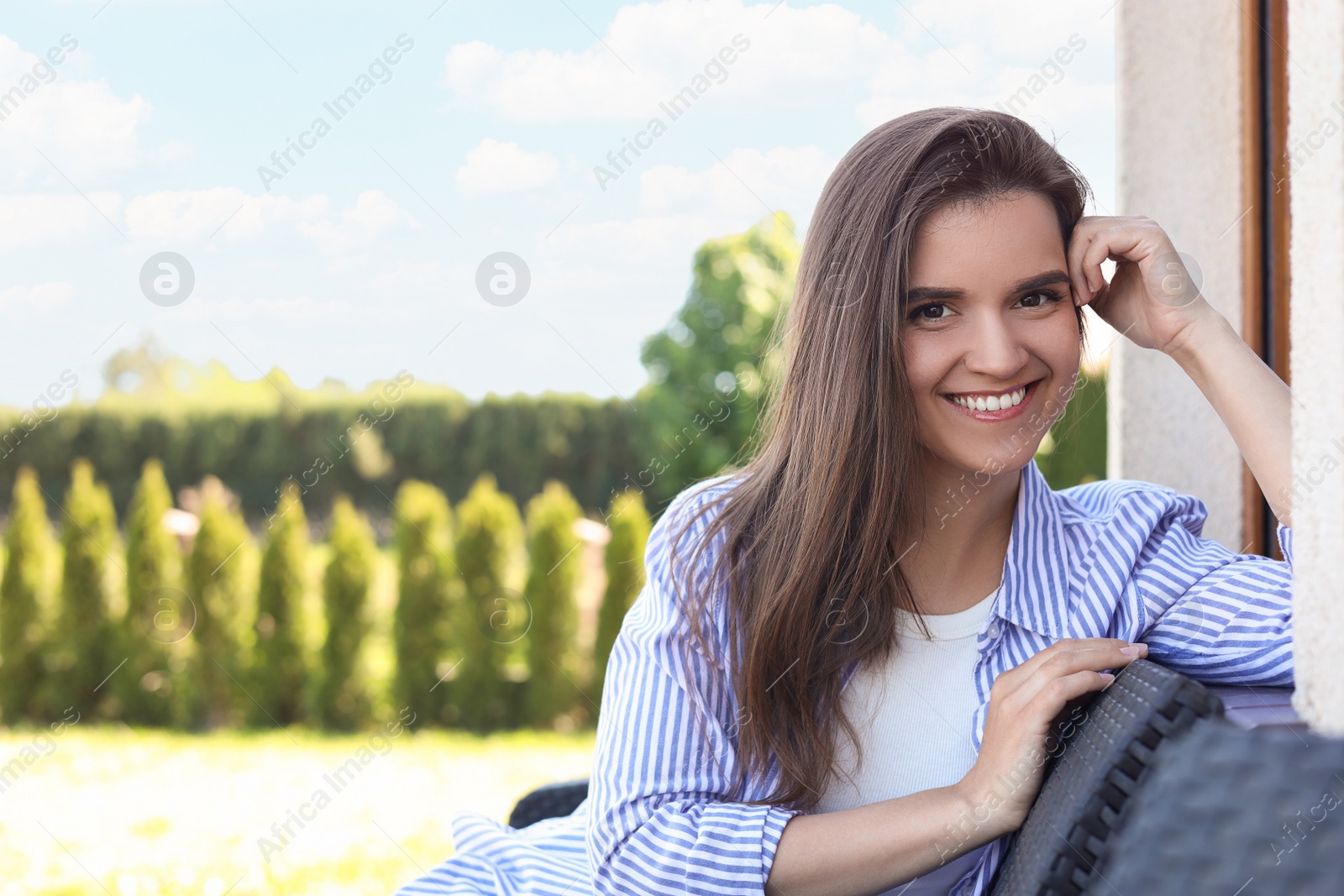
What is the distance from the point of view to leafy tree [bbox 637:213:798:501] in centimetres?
793

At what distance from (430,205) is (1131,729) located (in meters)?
3.65

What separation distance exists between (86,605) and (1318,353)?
26.7ft

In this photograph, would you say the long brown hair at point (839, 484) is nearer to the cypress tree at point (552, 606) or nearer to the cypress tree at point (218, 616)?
the cypress tree at point (552, 606)

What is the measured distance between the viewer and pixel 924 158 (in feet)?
4.91

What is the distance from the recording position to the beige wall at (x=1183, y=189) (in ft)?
7.40

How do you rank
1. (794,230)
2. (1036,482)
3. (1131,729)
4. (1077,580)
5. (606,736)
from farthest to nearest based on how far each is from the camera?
1. (794,230)
2. (1036,482)
3. (1077,580)
4. (606,736)
5. (1131,729)

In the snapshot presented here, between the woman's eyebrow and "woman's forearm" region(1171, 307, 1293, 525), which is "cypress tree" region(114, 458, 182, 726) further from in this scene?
"woman's forearm" region(1171, 307, 1293, 525)

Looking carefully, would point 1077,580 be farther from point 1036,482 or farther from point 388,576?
point 388,576

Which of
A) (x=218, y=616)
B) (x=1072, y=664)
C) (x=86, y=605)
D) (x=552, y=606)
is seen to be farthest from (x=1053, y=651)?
(x=86, y=605)

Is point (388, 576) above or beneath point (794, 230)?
beneath

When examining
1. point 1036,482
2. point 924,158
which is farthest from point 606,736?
point 924,158

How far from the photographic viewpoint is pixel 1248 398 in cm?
152

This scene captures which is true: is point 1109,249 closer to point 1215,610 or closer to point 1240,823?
point 1215,610

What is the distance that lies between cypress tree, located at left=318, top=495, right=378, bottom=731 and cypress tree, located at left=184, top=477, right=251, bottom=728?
0.65 metres
